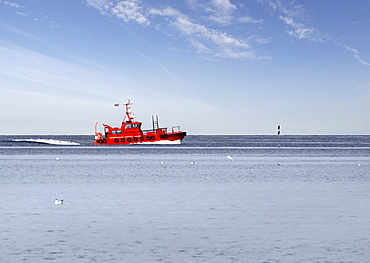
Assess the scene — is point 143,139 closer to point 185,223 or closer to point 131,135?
point 131,135

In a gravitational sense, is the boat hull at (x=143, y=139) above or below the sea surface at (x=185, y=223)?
above

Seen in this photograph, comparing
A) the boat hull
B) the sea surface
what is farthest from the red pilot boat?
the sea surface

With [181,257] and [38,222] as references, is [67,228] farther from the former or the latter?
[181,257]

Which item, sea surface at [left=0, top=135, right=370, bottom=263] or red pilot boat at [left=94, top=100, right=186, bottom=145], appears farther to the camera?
red pilot boat at [left=94, top=100, right=186, bottom=145]

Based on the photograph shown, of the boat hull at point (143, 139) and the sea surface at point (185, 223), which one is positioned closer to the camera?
the sea surface at point (185, 223)

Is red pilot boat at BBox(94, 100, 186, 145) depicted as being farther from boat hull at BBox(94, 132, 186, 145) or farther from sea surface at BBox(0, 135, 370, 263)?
sea surface at BBox(0, 135, 370, 263)

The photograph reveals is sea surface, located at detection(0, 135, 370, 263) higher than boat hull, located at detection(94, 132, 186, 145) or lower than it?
lower

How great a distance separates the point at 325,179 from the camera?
3303 cm

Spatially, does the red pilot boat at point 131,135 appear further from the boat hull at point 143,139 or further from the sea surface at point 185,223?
the sea surface at point 185,223

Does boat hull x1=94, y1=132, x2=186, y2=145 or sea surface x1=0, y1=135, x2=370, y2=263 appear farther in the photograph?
boat hull x1=94, y1=132, x2=186, y2=145

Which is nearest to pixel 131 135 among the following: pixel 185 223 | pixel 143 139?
pixel 143 139

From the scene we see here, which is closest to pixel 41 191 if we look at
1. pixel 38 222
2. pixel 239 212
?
pixel 38 222

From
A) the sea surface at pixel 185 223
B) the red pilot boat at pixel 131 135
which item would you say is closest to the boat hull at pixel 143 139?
the red pilot boat at pixel 131 135

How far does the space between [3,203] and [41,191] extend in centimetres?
471
